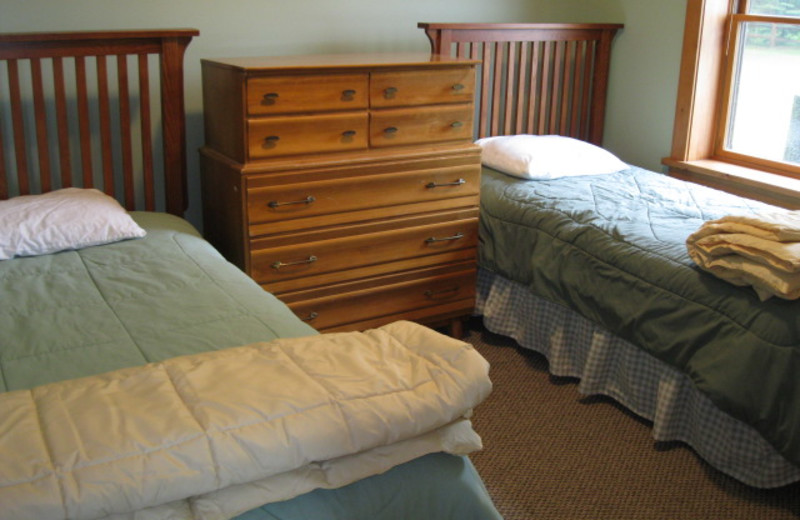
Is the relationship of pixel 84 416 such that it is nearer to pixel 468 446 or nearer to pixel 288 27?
pixel 468 446

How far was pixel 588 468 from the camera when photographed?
2.36 meters

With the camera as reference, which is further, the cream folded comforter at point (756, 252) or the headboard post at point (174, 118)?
the headboard post at point (174, 118)

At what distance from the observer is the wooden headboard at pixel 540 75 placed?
3475 mm

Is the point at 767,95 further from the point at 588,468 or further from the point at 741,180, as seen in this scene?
the point at 588,468

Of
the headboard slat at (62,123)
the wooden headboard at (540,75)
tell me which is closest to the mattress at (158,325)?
the headboard slat at (62,123)

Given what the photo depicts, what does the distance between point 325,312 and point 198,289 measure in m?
0.92

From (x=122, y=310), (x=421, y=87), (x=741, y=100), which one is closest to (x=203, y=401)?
(x=122, y=310)

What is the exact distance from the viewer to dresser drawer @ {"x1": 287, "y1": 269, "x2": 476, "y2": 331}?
2.85m

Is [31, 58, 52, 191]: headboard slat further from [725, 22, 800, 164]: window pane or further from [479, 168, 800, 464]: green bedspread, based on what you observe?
[725, 22, 800, 164]: window pane

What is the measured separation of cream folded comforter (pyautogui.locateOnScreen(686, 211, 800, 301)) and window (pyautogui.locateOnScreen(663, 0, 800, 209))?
95 cm

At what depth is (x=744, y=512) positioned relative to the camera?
Result: 2.17 meters

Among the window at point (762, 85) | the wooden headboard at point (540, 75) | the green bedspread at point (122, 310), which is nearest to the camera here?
the green bedspread at point (122, 310)

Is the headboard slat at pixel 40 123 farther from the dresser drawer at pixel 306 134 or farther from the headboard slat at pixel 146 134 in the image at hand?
the dresser drawer at pixel 306 134

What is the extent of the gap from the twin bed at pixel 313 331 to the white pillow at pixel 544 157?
2 centimetres
